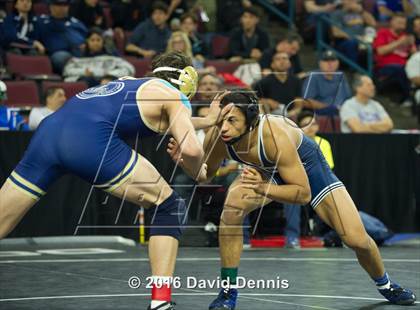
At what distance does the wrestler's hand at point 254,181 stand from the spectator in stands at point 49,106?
194 inches

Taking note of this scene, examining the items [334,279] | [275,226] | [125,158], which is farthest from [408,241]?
[125,158]

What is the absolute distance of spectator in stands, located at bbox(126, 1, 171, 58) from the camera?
497 inches

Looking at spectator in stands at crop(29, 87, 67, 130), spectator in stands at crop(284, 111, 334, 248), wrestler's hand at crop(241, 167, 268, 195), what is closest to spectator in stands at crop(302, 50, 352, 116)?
spectator in stands at crop(284, 111, 334, 248)

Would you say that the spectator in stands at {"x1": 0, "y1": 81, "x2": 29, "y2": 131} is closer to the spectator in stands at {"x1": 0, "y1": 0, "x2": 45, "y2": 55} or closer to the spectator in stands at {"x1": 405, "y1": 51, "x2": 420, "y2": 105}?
the spectator in stands at {"x1": 0, "y1": 0, "x2": 45, "y2": 55}

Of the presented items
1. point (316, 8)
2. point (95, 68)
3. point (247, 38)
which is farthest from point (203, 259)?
point (316, 8)

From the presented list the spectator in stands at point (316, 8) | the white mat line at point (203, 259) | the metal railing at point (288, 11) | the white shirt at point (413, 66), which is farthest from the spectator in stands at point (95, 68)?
the white shirt at point (413, 66)

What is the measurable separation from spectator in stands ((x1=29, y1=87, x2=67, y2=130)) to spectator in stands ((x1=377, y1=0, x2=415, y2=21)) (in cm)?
676

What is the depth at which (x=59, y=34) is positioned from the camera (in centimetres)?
1209

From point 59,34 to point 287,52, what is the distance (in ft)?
9.20

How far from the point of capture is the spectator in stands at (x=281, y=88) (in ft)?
37.3

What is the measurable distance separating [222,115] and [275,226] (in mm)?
4847

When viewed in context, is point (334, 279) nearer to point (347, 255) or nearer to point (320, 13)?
point (347, 255)

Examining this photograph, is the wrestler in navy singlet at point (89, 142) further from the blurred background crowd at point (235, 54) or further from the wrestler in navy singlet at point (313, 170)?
the blurred background crowd at point (235, 54)

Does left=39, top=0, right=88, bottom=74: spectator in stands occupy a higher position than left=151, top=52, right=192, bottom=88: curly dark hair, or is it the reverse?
left=151, top=52, right=192, bottom=88: curly dark hair
